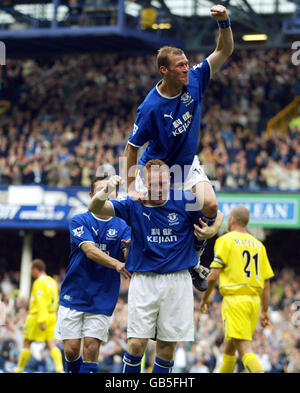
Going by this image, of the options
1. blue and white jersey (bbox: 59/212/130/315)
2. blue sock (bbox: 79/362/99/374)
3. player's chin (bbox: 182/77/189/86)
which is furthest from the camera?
blue and white jersey (bbox: 59/212/130/315)

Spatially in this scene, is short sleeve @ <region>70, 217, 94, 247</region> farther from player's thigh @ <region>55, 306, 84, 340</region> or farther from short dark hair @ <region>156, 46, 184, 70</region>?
short dark hair @ <region>156, 46, 184, 70</region>

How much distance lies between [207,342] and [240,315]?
6.69 metres

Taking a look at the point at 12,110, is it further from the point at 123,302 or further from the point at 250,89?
the point at 123,302

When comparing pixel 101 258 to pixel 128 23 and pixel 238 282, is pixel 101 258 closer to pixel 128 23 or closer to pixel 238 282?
pixel 238 282

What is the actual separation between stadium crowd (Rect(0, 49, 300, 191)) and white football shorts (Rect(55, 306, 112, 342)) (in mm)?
11197

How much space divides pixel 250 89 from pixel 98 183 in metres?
15.4

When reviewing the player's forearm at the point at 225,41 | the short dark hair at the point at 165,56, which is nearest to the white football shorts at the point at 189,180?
the short dark hair at the point at 165,56

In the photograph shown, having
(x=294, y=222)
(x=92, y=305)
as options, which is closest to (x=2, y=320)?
(x=294, y=222)

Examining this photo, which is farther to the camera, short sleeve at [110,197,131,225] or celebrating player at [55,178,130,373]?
celebrating player at [55,178,130,373]

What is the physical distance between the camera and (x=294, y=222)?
20031 millimetres

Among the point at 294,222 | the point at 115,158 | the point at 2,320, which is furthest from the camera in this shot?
the point at 115,158

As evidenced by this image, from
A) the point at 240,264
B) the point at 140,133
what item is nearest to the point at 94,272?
the point at 240,264

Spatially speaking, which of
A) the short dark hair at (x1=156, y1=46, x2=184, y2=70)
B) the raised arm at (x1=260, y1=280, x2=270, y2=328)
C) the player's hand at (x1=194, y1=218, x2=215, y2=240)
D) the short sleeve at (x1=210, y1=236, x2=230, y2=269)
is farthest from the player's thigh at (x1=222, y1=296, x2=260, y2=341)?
the short dark hair at (x1=156, y1=46, x2=184, y2=70)

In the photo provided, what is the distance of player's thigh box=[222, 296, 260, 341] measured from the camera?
33.6ft
